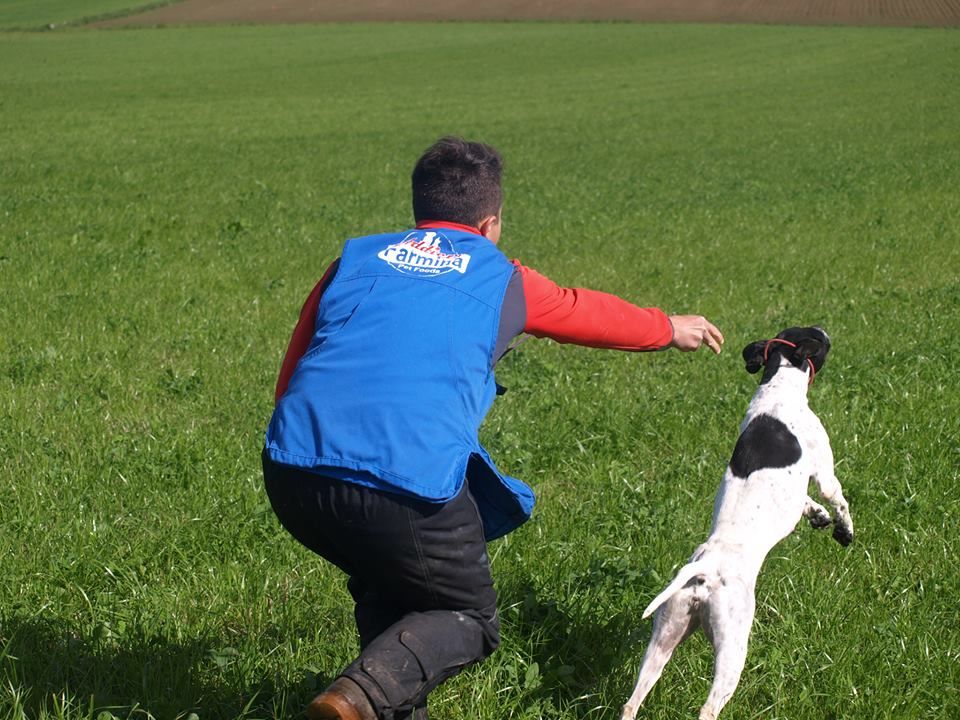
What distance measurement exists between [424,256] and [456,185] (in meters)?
0.32

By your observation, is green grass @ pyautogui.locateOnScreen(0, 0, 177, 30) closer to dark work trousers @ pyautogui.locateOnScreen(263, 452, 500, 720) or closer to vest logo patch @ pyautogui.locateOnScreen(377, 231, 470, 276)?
vest logo patch @ pyautogui.locateOnScreen(377, 231, 470, 276)

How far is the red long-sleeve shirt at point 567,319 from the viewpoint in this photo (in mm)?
3598

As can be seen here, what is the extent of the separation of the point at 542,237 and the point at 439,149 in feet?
38.5

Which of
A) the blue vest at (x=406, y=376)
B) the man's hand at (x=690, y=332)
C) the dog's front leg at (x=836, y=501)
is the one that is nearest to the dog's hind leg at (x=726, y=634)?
the blue vest at (x=406, y=376)

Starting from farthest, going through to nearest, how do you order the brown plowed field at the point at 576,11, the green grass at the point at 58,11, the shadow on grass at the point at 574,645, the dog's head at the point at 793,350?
the green grass at the point at 58,11, the brown plowed field at the point at 576,11, the dog's head at the point at 793,350, the shadow on grass at the point at 574,645

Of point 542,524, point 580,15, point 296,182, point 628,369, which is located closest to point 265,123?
point 296,182

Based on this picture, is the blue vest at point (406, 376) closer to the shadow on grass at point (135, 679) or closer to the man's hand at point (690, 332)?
the man's hand at point (690, 332)

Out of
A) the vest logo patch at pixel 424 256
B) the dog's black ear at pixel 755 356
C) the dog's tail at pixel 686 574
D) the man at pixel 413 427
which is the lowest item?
the dog's tail at pixel 686 574

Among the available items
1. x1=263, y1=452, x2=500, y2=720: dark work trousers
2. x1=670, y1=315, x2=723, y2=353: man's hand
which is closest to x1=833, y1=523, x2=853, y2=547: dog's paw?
x1=670, y1=315, x2=723, y2=353: man's hand

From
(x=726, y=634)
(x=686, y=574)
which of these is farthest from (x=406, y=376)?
(x=726, y=634)

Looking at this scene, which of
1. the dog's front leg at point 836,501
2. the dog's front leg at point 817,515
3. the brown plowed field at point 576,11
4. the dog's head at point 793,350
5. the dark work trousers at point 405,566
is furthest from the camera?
the brown plowed field at point 576,11

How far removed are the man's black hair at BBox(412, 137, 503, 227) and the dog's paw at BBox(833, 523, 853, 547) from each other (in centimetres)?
229

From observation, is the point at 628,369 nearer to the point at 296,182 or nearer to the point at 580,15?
the point at 296,182

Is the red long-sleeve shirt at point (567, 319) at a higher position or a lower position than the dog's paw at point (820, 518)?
higher
